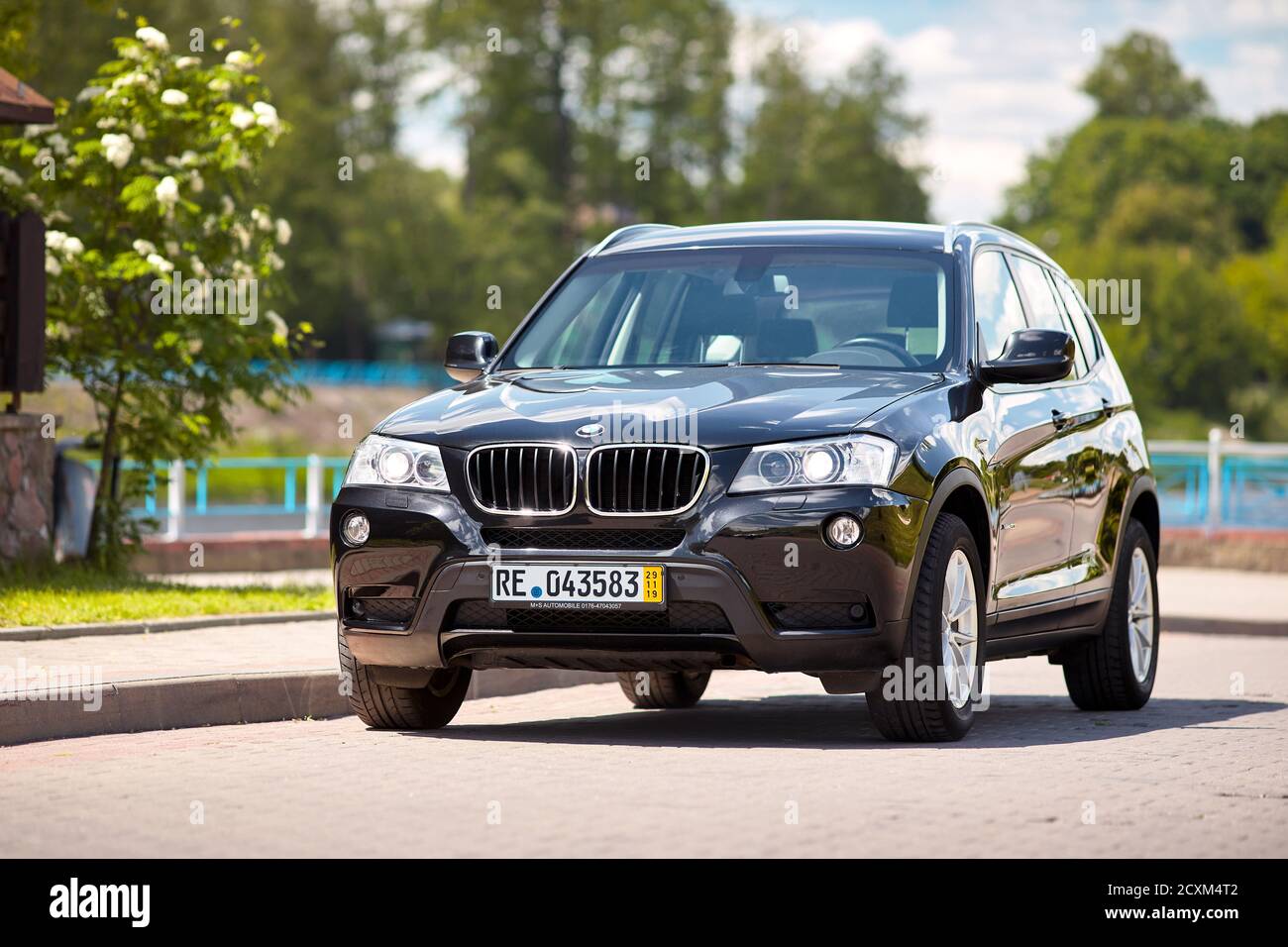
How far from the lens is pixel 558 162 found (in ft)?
259

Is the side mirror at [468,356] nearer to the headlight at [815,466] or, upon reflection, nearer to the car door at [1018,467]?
the headlight at [815,466]

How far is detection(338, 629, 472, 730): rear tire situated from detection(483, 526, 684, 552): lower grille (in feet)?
2.92

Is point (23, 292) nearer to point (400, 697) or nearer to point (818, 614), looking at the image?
point (400, 697)

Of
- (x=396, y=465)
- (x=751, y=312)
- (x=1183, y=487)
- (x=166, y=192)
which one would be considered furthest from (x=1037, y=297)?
(x=1183, y=487)

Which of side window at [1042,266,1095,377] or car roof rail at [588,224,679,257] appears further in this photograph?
side window at [1042,266,1095,377]

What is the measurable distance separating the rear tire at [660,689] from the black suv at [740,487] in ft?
6.06

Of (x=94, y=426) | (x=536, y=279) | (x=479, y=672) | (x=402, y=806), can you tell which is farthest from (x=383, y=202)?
(x=402, y=806)

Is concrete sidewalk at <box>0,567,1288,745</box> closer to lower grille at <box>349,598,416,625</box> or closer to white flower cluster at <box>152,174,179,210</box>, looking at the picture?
lower grille at <box>349,598,416,625</box>

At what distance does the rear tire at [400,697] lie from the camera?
8625mm

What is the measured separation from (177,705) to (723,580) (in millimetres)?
2935

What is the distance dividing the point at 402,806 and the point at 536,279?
67213 mm

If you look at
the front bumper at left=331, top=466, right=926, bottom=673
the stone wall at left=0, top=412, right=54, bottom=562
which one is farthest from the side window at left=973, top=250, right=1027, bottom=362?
the stone wall at left=0, top=412, right=54, bottom=562

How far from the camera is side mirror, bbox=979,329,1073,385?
863cm

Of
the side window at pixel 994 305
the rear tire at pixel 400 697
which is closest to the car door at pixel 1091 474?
the side window at pixel 994 305
